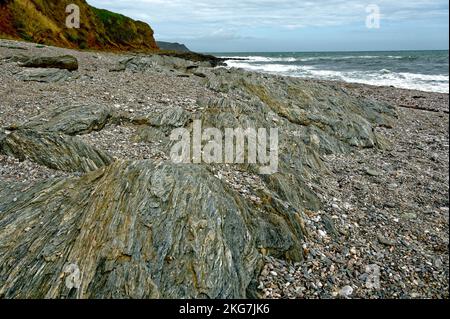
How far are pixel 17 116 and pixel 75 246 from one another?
845 centimetres

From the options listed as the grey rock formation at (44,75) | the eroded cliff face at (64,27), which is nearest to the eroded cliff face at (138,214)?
the grey rock formation at (44,75)

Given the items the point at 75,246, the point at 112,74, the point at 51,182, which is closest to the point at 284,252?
the point at 75,246

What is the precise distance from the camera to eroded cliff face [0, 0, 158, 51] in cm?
5066

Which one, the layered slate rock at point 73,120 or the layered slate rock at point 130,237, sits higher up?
the layered slate rock at point 73,120

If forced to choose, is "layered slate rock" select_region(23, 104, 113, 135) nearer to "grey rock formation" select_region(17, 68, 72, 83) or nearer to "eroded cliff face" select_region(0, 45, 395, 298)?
A: "eroded cliff face" select_region(0, 45, 395, 298)

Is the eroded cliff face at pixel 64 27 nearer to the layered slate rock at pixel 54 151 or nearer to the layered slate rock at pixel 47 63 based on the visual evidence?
the layered slate rock at pixel 47 63

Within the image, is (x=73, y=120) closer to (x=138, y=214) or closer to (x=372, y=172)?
(x=138, y=214)

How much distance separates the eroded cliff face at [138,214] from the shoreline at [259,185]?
0.04 metres

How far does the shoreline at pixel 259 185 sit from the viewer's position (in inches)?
284

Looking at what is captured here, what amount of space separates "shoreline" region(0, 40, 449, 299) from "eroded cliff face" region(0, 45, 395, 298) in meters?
0.04

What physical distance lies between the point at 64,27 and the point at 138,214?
68.1 meters

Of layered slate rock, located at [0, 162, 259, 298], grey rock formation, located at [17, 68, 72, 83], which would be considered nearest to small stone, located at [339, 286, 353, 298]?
layered slate rock, located at [0, 162, 259, 298]

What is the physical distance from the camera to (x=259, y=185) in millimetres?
9938
